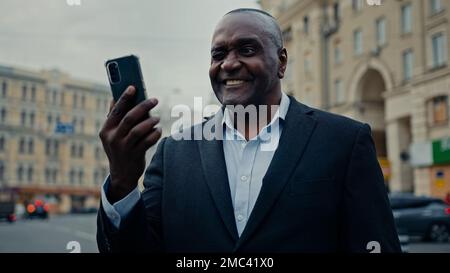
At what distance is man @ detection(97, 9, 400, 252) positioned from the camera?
136 centimetres

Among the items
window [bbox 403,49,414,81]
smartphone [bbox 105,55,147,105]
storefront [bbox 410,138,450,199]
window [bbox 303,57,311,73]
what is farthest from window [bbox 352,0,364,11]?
storefront [bbox 410,138,450,199]

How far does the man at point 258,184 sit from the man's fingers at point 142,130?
0.82 feet

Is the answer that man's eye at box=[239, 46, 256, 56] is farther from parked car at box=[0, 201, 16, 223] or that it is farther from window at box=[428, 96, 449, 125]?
parked car at box=[0, 201, 16, 223]

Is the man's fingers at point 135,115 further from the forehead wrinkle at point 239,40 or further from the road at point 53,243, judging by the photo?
the road at point 53,243

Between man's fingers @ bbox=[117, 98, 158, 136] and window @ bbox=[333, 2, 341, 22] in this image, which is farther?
window @ bbox=[333, 2, 341, 22]

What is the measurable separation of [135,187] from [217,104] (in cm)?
52

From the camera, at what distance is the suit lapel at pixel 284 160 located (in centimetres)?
136

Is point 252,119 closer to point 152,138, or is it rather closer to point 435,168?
point 152,138

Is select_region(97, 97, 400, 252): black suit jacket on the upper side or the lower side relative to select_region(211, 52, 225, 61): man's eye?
lower

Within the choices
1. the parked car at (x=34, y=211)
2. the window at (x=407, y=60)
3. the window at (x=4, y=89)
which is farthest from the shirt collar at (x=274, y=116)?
the window at (x=407, y=60)

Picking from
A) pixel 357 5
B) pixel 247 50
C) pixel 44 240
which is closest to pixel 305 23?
pixel 357 5

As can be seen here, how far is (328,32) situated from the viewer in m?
2.75
